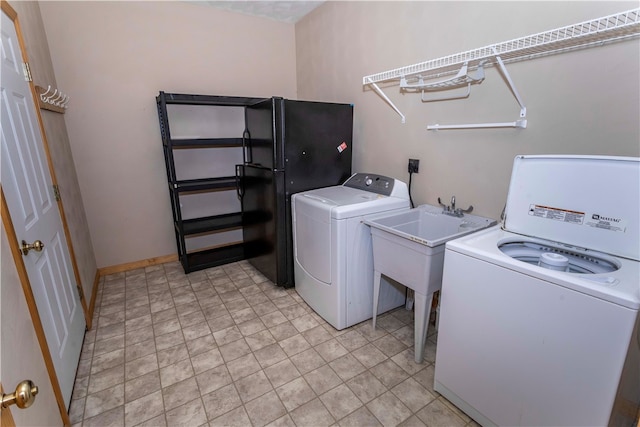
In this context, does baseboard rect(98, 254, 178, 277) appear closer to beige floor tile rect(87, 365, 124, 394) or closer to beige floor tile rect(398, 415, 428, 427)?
beige floor tile rect(87, 365, 124, 394)

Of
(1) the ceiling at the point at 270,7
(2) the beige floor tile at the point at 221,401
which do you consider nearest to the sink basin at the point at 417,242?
(2) the beige floor tile at the point at 221,401

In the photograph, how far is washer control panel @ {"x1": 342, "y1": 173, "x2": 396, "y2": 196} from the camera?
7.57 ft

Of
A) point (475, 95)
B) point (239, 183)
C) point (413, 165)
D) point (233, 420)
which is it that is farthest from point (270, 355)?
point (475, 95)

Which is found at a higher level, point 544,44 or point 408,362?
point 544,44

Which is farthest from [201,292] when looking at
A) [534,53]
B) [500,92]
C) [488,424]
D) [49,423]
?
[534,53]

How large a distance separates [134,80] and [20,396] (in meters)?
2.96

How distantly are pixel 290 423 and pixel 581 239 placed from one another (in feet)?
5.27

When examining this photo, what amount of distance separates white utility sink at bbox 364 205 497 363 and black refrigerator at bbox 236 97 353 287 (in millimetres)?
781

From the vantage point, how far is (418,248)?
168cm

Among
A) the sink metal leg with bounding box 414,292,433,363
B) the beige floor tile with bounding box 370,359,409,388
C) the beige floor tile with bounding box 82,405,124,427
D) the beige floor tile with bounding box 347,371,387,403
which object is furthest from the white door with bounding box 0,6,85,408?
the sink metal leg with bounding box 414,292,433,363

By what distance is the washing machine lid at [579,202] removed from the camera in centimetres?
120

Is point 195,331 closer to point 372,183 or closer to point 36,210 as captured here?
point 36,210

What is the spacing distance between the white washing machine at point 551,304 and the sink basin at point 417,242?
0.19 m

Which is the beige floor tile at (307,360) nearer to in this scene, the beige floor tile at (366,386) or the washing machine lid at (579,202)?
the beige floor tile at (366,386)
